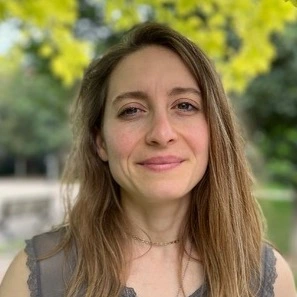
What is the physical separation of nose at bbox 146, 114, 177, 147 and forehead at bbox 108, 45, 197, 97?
0.11m

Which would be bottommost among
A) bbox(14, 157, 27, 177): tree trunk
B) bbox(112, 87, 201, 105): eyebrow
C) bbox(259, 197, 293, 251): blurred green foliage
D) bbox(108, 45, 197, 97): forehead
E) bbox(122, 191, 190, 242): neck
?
bbox(122, 191, 190, 242): neck

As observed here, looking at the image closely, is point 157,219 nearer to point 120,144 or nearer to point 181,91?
point 120,144

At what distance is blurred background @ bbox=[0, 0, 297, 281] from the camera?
399 cm

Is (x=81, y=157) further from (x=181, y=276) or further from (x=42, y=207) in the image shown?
(x=42, y=207)

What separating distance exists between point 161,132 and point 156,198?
7.3 inches

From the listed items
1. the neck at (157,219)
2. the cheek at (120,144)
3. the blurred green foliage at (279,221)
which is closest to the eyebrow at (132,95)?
the cheek at (120,144)

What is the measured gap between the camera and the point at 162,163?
1585mm

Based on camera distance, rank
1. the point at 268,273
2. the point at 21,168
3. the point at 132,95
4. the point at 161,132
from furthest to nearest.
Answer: the point at 21,168, the point at 268,273, the point at 132,95, the point at 161,132

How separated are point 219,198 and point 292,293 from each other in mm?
372

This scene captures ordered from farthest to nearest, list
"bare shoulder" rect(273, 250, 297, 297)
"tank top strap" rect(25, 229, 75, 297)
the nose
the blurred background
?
the blurred background
"bare shoulder" rect(273, 250, 297, 297)
"tank top strap" rect(25, 229, 75, 297)
the nose

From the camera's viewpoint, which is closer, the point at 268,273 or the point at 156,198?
the point at 156,198

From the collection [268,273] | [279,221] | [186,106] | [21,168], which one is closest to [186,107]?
[186,106]

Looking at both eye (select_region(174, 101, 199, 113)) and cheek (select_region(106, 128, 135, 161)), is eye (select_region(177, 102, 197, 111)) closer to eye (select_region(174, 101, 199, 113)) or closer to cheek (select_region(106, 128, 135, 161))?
eye (select_region(174, 101, 199, 113))

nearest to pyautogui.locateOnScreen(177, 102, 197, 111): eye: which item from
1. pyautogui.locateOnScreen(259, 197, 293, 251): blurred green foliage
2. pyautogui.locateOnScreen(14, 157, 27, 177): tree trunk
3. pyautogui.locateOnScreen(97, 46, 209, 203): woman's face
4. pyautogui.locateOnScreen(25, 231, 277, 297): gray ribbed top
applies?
pyautogui.locateOnScreen(97, 46, 209, 203): woman's face
